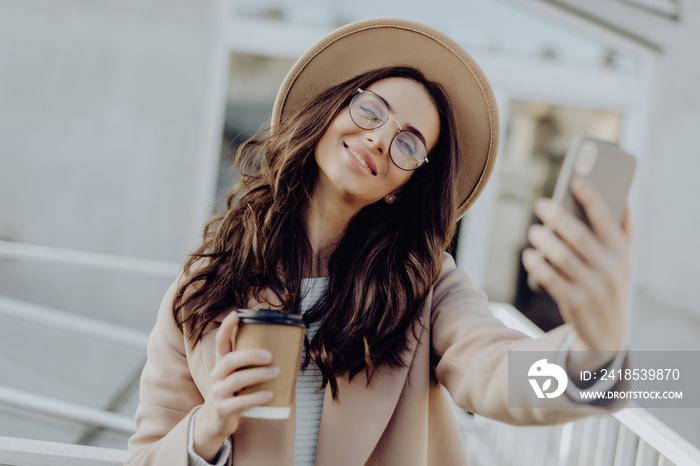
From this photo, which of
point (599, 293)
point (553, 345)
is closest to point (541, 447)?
point (553, 345)

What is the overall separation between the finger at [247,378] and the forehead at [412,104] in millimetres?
655

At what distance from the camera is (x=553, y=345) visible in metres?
0.85

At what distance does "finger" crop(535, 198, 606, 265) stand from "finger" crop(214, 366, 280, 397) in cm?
45

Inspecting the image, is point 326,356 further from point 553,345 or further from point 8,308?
point 8,308

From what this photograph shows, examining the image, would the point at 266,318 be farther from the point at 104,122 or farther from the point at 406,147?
the point at 104,122

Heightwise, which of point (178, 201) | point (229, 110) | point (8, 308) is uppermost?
point (229, 110)

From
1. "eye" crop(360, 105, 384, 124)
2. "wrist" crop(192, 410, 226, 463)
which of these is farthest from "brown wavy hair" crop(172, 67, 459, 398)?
"wrist" crop(192, 410, 226, 463)

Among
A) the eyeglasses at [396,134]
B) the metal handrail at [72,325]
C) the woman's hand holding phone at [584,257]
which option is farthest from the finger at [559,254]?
the metal handrail at [72,325]

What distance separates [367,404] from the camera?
4.15 feet

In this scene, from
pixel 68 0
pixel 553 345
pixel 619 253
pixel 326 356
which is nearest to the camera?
pixel 619 253

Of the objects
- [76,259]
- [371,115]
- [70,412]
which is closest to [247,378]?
[371,115]

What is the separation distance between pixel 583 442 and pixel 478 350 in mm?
942

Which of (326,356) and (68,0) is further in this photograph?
(68,0)

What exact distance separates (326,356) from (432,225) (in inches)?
16.2
